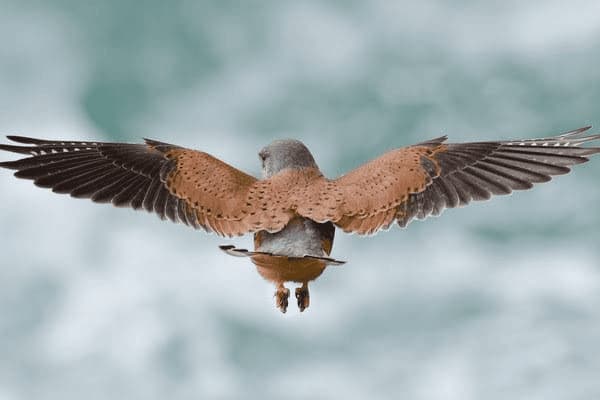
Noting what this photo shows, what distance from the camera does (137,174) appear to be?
27.9 feet

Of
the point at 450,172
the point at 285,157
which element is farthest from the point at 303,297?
the point at 450,172

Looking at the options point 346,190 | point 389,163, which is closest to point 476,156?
point 389,163

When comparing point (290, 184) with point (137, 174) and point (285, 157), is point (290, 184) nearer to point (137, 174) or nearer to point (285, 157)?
point (285, 157)

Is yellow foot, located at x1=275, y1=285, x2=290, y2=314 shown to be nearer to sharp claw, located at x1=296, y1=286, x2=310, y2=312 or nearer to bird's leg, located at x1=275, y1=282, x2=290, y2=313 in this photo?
bird's leg, located at x1=275, y1=282, x2=290, y2=313

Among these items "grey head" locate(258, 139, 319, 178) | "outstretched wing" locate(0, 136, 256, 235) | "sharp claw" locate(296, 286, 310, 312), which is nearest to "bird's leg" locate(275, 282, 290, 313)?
"sharp claw" locate(296, 286, 310, 312)

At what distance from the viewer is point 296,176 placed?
7.80 meters

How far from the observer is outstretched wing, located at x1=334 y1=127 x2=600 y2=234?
7.95m

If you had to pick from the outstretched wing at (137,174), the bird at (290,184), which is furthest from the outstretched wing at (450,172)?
the outstretched wing at (137,174)

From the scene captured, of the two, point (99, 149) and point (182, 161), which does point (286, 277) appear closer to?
point (182, 161)

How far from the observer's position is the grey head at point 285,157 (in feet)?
26.3

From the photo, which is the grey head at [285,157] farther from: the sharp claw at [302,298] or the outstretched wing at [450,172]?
the sharp claw at [302,298]

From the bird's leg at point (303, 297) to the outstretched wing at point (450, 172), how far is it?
0.87m

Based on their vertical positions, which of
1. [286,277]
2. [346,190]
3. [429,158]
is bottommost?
[286,277]

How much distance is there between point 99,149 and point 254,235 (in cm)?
226
